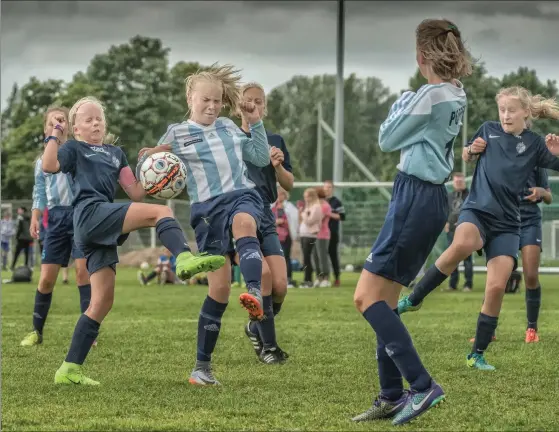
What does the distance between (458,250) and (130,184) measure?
2.46 meters

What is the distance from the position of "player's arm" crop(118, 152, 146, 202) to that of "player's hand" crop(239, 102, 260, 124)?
88cm

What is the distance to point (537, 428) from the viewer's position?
5.52 m

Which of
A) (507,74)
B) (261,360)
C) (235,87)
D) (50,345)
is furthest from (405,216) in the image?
(507,74)

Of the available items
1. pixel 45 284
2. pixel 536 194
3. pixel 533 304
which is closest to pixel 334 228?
pixel 533 304

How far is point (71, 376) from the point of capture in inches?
281

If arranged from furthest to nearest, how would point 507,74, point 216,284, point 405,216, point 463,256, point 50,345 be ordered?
point 507,74
point 50,345
point 463,256
point 216,284
point 405,216

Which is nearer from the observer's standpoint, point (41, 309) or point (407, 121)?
point (407, 121)

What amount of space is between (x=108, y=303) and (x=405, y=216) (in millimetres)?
2553

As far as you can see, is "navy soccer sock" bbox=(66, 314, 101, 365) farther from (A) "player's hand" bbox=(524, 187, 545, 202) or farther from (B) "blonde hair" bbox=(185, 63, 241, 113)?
(A) "player's hand" bbox=(524, 187, 545, 202)

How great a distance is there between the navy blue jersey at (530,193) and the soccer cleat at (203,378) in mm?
3832

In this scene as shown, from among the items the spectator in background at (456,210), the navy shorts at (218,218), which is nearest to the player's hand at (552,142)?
the navy shorts at (218,218)

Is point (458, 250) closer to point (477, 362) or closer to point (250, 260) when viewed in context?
point (477, 362)

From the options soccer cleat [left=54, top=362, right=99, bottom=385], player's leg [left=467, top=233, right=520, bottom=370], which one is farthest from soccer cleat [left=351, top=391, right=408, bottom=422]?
player's leg [left=467, top=233, right=520, bottom=370]

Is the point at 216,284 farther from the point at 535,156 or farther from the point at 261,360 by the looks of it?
the point at 535,156
